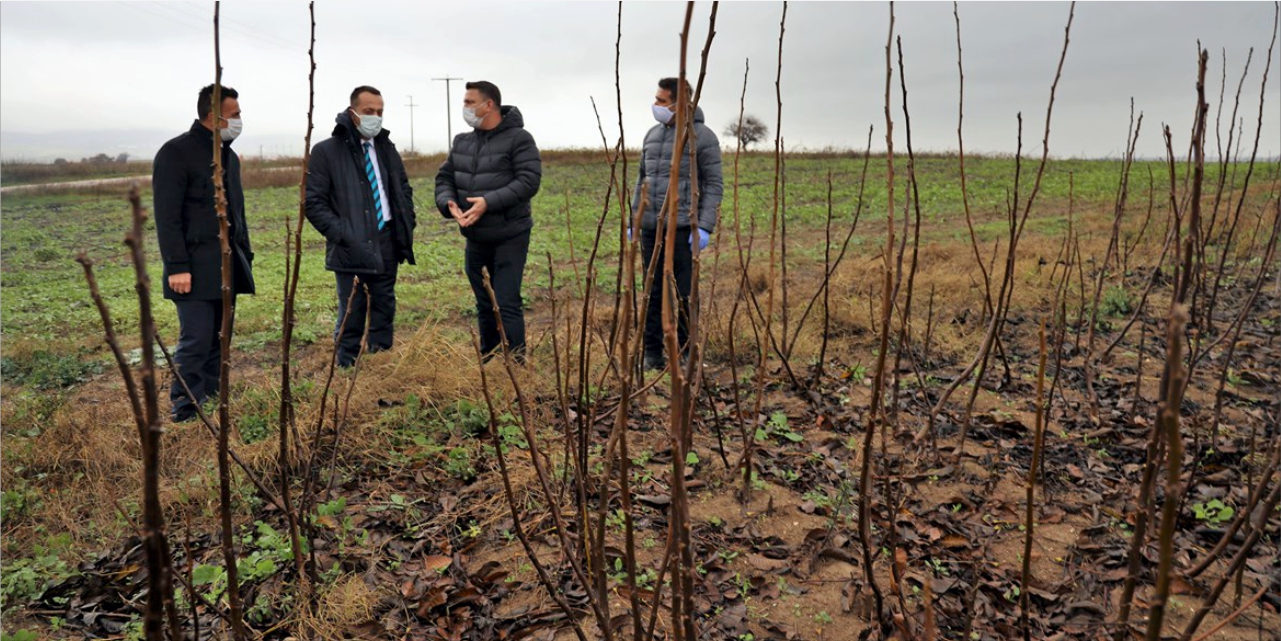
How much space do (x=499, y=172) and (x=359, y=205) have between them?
2.71 feet

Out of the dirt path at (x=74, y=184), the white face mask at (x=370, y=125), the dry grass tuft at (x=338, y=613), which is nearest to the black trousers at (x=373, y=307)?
the white face mask at (x=370, y=125)

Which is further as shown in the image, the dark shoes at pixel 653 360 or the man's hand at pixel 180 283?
the dark shoes at pixel 653 360

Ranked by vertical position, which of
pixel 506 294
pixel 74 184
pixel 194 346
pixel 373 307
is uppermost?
pixel 74 184

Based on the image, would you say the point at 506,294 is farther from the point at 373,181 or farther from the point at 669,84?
the point at 669,84

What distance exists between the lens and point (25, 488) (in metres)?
3.10

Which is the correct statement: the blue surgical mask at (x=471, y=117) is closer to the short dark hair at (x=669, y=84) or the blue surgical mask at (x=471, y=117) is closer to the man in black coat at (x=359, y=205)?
the man in black coat at (x=359, y=205)

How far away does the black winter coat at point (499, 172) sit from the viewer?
4.42 metres

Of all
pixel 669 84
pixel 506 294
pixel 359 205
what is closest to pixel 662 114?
pixel 669 84

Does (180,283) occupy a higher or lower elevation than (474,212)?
lower

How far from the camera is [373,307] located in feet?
15.1

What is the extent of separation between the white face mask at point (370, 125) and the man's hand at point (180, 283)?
126 cm

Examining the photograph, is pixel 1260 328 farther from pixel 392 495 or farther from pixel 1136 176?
pixel 1136 176

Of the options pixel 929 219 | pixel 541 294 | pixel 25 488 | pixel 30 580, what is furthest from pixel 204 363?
pixel 929 219

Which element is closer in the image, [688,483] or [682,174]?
[688,483]
